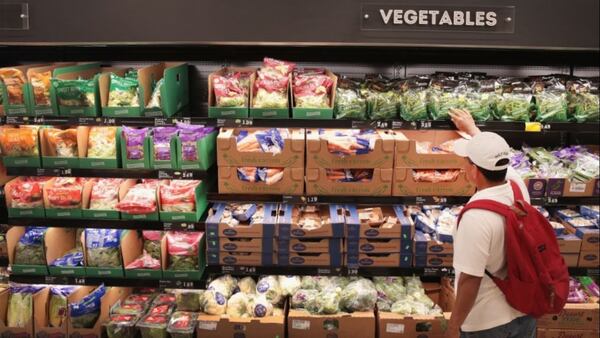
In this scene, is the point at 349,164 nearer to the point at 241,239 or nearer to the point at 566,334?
the point at 241,239

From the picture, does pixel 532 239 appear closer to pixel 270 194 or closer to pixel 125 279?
pixel 270 194

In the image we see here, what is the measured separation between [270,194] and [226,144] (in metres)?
0.40

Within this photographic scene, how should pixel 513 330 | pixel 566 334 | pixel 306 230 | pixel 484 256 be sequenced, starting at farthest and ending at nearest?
pixel 566 334 → pixel 306 230 → pixel 513 330 → pixel 484 256

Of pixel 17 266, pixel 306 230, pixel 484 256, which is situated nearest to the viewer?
pixel 484 256

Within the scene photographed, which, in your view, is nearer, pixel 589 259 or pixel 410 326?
pixel 410 326

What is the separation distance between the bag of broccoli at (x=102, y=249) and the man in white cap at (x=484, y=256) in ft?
6.88

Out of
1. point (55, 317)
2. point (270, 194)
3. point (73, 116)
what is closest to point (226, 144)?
point (270, 194)

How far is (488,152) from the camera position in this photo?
233 cm

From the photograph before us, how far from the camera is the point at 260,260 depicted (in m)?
3.31

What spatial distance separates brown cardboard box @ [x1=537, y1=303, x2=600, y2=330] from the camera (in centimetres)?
334

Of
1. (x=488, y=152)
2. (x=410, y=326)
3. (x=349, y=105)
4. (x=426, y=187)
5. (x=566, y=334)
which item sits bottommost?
(x=566, y=334)

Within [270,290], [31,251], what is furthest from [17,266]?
[270,290]

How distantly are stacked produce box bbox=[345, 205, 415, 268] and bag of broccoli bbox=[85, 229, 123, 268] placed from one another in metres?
1.46

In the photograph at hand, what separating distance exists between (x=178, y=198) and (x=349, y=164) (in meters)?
1.07
